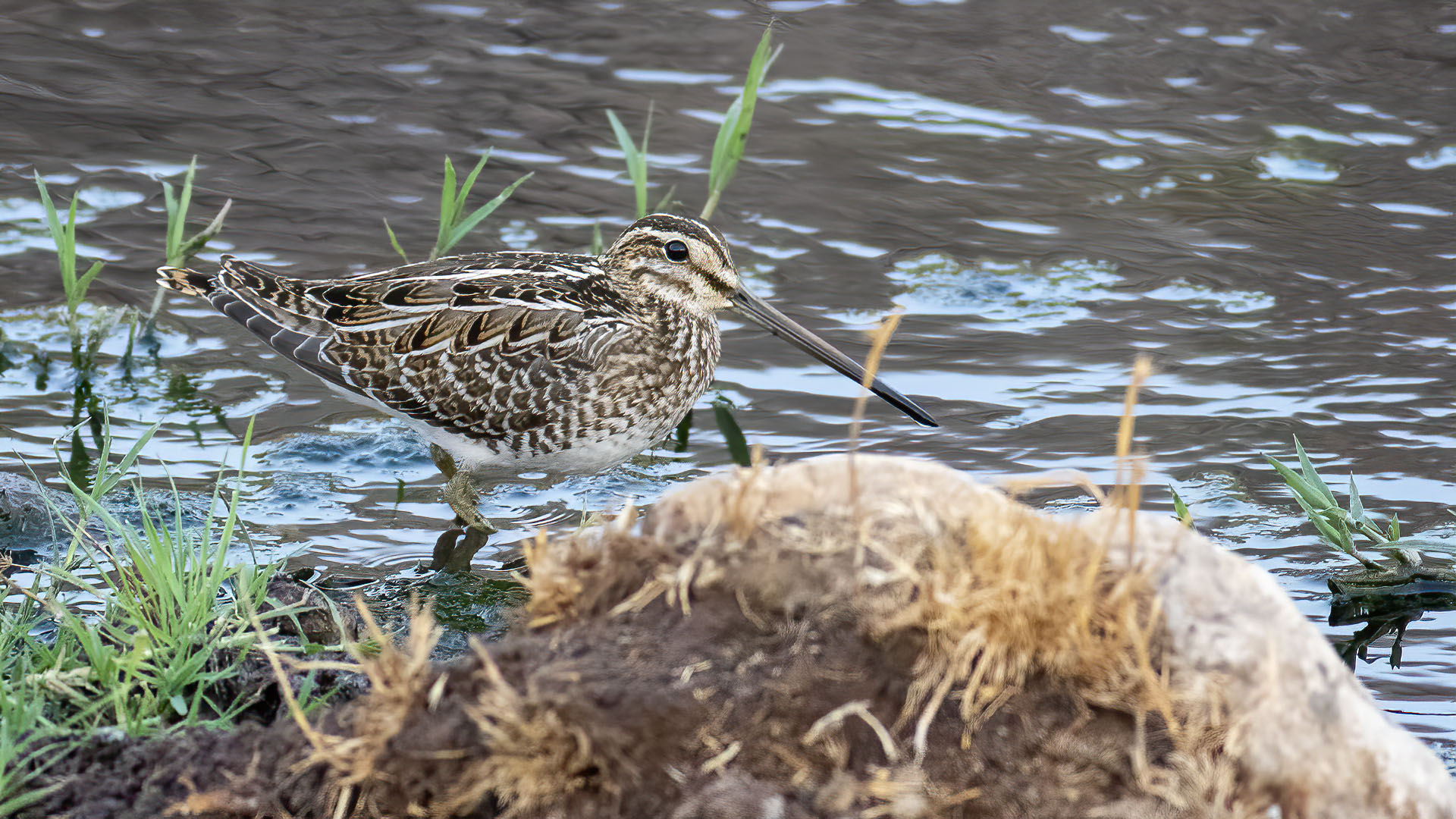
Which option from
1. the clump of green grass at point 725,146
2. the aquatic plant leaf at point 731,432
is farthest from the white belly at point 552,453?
the clump of green grass at point 725,146

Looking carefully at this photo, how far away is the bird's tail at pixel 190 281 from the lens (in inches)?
237

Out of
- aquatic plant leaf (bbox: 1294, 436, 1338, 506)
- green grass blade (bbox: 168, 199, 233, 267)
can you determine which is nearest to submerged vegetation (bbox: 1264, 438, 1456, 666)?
aquatic plant leaf (bbox: 1294, 436, 1338, 506)

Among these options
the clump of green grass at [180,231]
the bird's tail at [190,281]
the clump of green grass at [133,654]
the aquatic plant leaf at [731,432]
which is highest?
the clump of green grass at [180,231]

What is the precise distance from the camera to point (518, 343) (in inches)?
218

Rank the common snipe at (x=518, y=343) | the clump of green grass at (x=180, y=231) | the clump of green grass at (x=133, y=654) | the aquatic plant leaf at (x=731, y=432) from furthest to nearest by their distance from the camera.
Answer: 1. the clump of green grass at (x=180, y=231)
2. the aquatic plant leaf at (x=731, y=432)
3. the common snipe at (x=518, y=343)
4. the clump of green grass at (x=133, y=654)

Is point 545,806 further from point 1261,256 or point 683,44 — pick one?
point 683,44

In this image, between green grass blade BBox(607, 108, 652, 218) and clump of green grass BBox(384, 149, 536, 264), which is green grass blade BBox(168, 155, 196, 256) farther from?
green grass blade BBox(607, 108, 652, 218)

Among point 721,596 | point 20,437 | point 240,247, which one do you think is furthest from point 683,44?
point 721,596

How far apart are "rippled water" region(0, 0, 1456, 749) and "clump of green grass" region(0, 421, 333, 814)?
1.26 meters

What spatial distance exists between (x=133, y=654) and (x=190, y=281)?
9.65ft

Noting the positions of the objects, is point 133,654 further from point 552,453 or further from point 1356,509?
point 1356,509

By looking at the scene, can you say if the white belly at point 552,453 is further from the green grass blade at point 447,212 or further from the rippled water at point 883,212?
the green grass blade at point 447,212

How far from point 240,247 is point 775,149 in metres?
2.99

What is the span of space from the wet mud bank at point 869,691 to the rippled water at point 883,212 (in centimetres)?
180
